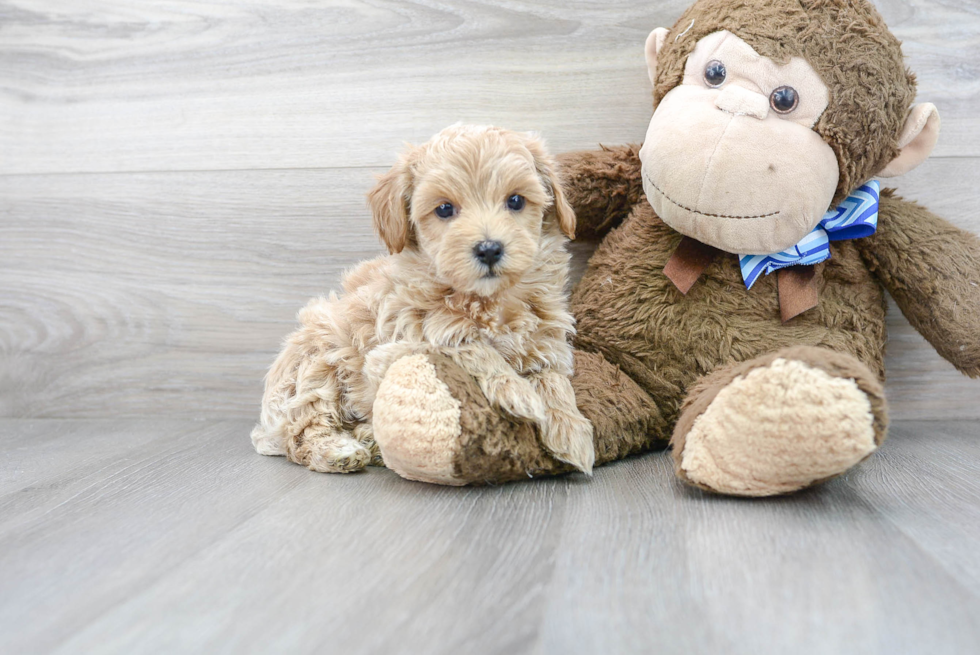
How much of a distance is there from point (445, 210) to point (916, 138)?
2.78ft

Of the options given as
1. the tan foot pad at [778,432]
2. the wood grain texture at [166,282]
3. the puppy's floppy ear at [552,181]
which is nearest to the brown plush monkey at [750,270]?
the tan foot pad at [778,432]

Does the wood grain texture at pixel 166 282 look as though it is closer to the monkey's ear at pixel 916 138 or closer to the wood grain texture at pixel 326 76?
the wood grain texture at pixel 326 76

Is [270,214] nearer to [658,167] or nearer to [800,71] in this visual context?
[658,167]

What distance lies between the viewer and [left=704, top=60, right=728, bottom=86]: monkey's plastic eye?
1210 mm

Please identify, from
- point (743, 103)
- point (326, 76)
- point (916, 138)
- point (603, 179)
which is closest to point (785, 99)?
point (743, 103)

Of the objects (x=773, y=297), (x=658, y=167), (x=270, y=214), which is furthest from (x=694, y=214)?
(x=270, y=214)

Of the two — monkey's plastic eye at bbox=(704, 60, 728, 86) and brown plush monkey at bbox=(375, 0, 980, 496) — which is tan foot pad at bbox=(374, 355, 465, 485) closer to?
brown plush monkey at bbox=(375, 0, 980, 496)

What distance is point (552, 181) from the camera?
1.24m

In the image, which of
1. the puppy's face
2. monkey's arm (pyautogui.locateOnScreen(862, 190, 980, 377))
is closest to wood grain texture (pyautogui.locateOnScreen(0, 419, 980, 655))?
monkey's arm (pyautogui.locateOnScreen(862, 190, 980, 377))

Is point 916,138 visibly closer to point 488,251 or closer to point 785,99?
point 785,99

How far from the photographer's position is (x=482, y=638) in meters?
0.69

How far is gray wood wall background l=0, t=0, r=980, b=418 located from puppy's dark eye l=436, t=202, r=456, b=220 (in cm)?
53

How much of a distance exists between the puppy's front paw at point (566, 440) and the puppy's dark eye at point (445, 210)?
37 cm

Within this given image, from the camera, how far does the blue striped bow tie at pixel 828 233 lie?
50.1 inches
